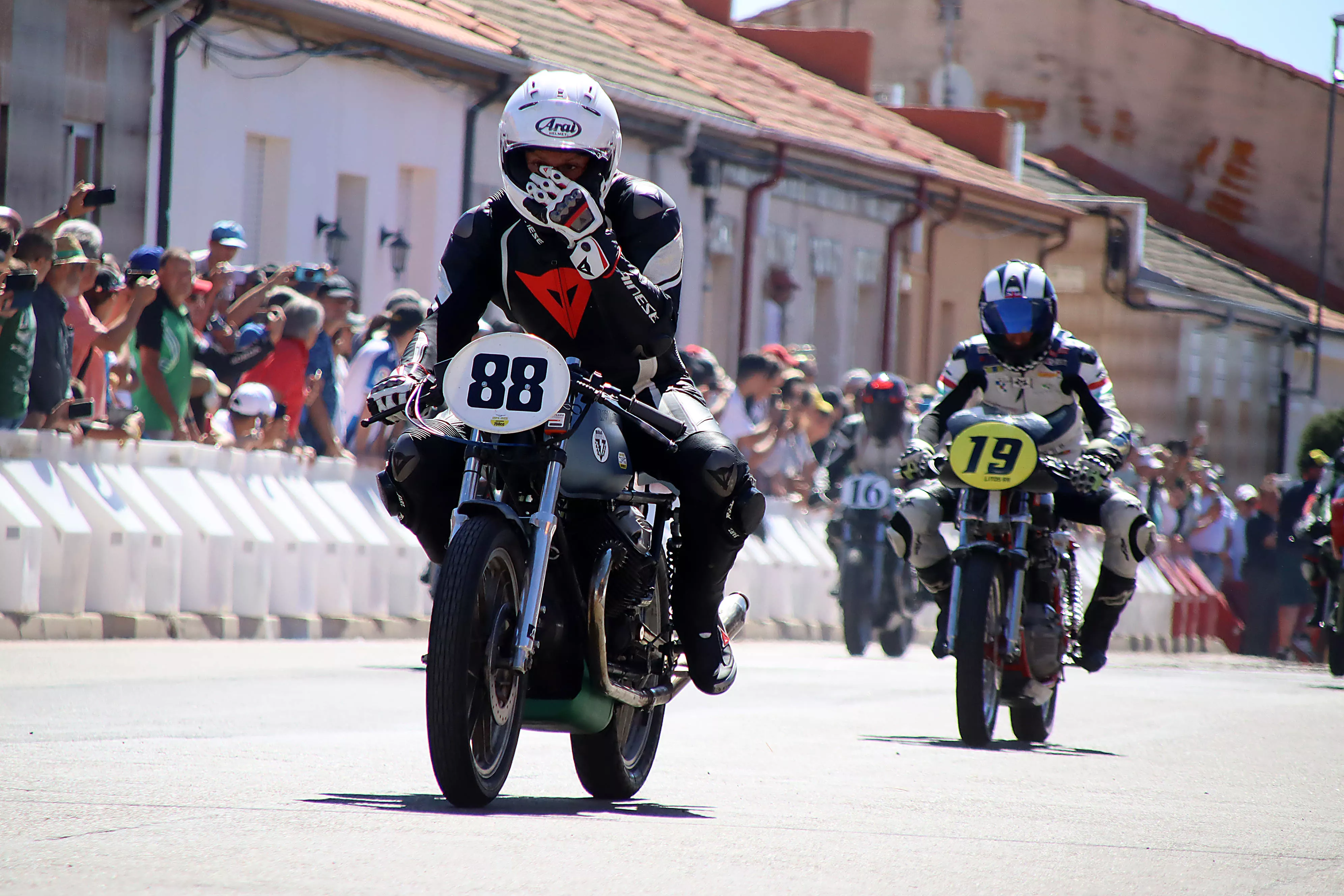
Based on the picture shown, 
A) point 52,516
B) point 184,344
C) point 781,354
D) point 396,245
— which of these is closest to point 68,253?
point 184,344

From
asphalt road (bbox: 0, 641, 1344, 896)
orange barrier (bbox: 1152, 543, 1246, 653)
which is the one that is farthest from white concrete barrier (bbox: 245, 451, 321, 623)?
orange barrier (bbox: 1152, 543, 1246, 653)

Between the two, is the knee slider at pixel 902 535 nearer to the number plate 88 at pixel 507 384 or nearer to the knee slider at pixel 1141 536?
the knee slider at pixel 1141 536

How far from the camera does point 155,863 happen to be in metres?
5.32

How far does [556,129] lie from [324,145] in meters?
17.2

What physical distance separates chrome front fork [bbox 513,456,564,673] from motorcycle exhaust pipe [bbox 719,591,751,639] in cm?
108

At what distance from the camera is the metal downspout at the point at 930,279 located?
3641 cm

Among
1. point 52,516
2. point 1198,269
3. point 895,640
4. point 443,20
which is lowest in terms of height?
point 895,640

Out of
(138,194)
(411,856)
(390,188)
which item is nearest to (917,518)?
(411,856)

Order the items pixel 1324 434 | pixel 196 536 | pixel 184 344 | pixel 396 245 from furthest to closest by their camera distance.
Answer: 1. pixel 1324 434
2. pixel 396 245
3. pixel 184 344
4. pixel 196 536

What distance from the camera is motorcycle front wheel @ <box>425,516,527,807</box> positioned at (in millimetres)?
6180

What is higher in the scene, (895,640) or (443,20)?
(443,20)

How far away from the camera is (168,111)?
20906mm

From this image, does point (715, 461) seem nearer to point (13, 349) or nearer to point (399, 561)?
point (13, 349)

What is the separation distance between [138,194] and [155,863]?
1581 centimetres
